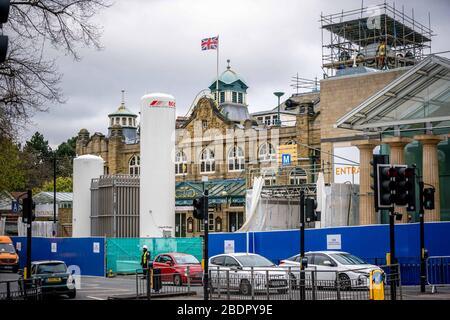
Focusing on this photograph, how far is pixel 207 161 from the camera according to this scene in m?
69.1

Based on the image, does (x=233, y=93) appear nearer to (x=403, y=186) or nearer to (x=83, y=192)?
(x=83, y=192)

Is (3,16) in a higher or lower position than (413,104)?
lower

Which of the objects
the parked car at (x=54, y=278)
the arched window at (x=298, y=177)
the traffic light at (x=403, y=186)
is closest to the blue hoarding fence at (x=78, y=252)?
the parked car at (x=54, y=278)

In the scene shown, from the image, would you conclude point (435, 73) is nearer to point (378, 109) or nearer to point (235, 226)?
point (378, 109)

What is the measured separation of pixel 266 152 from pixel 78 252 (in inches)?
992

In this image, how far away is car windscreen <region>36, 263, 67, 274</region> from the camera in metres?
27.6

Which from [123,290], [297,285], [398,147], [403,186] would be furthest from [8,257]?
[403,186]

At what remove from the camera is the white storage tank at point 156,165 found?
43.2 m

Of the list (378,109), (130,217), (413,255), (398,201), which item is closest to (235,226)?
(130,217)

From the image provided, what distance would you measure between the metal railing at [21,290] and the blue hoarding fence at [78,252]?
18.9 metres

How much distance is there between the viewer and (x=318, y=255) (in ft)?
95.7

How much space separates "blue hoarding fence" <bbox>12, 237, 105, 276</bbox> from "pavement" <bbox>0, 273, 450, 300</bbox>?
106 centimetres
